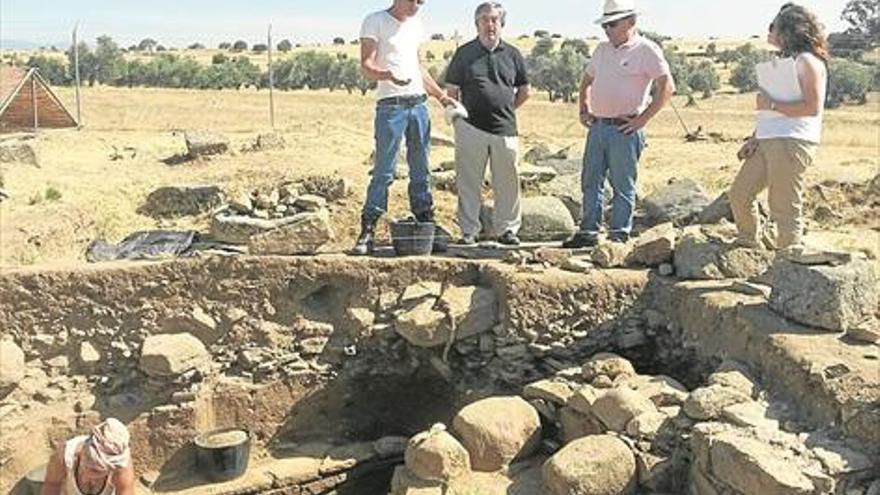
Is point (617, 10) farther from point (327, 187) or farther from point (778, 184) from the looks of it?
point (327, 187)

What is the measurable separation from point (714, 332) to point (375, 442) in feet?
8.72

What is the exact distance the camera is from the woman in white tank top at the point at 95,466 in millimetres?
5203

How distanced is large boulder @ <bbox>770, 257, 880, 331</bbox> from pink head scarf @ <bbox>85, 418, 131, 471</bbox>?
151 inches

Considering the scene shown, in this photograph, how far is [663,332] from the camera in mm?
6730

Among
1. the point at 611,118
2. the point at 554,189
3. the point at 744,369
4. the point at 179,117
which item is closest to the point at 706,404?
the point at 744,369

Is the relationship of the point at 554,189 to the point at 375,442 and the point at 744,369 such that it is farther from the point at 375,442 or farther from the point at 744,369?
the point at 744,369

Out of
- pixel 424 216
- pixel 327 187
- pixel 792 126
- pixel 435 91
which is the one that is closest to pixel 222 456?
pixel 424 216

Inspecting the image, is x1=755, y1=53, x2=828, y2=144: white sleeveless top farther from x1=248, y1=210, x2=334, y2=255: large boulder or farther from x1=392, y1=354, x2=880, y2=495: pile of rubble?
x1=248, y1=210, x2=334, y2=255: large boulder

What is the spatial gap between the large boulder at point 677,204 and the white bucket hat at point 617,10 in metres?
3.06

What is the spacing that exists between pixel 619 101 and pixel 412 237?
1788 millimetres

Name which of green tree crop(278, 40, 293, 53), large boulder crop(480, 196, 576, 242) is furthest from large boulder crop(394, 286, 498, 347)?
green tree crop(278, 40, 293, 53)

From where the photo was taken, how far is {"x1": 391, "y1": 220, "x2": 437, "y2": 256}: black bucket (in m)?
7.17

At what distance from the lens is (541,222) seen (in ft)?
27.7

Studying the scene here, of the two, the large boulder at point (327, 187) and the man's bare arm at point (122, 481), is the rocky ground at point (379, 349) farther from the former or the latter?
the large boulder at point (327, 187)
